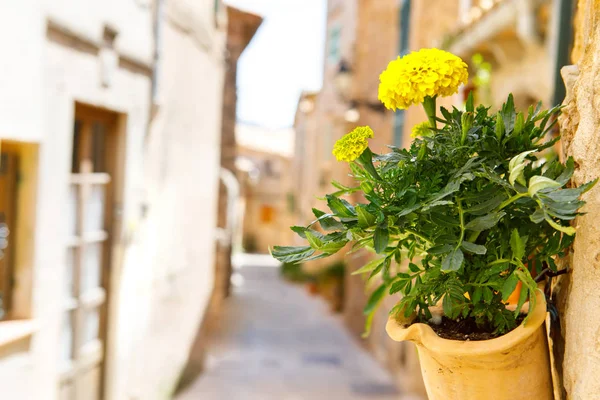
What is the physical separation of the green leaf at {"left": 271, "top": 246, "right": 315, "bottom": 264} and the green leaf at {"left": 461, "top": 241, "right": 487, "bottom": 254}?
258 mm

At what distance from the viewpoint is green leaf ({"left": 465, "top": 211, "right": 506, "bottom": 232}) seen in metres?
0.99

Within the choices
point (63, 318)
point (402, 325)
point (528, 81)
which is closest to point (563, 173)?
point (402, 325)

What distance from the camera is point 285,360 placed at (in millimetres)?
7773

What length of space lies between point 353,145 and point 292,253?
222 mm

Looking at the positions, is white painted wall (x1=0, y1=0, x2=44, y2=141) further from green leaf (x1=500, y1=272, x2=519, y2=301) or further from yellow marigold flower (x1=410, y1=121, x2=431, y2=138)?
green leaf (x1=500, y1=272, x2=519, y2=301)

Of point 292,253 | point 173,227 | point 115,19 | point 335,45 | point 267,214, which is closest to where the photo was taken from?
point 292,253

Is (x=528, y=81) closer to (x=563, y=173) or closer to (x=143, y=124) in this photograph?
(x=143, y=124)

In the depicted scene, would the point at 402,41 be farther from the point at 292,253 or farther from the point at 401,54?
the point at 292,253

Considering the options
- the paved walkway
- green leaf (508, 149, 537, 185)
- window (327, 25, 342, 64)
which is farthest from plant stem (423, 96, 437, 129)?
window (327, 25, 342, 64)

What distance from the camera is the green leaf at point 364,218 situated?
996mm

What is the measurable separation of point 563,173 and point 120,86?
3.14m

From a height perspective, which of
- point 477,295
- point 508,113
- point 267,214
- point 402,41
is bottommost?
point 267,214

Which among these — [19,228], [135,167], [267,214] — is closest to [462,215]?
[19,228]

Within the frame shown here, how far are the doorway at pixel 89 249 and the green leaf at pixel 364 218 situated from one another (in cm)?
272
